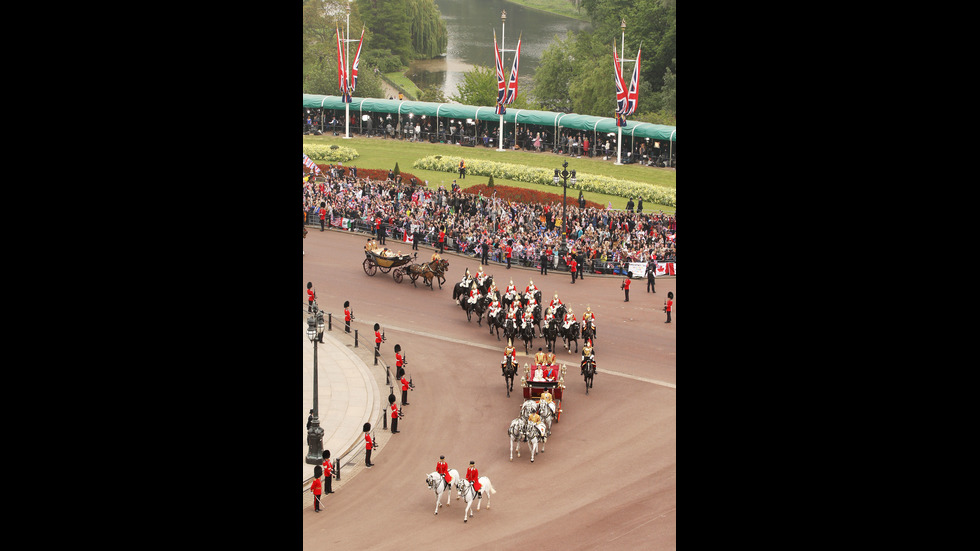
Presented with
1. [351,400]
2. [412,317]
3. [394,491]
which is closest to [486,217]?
[412,317]

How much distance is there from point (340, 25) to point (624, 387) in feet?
249

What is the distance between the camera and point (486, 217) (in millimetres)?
59438

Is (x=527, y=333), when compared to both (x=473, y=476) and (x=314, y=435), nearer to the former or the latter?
(x=314, y=435)

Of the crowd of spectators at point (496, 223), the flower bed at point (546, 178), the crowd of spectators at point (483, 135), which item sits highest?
the crowd of spectators at point (483, 135)

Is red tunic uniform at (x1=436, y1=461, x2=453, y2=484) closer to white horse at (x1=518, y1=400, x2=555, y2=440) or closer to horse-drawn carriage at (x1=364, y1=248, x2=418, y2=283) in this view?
white horse at (x1=518, y1=400, x2=555, y2=440)

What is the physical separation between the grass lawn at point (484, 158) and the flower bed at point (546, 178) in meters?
0.42

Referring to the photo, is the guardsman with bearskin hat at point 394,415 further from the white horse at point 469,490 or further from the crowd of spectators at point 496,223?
→ the crowd of spectators at point 496,223

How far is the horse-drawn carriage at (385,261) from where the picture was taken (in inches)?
2021

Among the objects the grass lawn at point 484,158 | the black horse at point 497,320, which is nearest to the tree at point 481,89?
the grass lawn at point 484,158

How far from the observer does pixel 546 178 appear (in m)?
71.9

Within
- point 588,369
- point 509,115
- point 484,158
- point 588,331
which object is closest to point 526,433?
point 588,369

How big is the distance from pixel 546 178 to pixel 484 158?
750cm

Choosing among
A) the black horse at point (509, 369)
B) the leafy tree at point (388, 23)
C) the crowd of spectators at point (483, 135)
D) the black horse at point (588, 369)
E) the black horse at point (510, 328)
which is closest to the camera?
the black horse at point (509, 369)

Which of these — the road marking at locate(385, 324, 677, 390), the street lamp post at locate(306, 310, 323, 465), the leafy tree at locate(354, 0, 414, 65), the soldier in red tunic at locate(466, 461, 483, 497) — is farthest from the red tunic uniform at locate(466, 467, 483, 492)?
the leafy tree at locate(354, 0, 414, 65)
